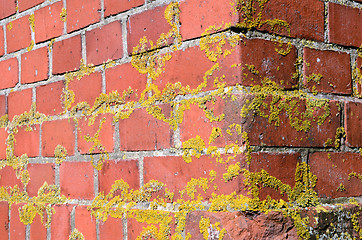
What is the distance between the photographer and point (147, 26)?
1106mm

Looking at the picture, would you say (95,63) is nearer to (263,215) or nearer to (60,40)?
(60,40)

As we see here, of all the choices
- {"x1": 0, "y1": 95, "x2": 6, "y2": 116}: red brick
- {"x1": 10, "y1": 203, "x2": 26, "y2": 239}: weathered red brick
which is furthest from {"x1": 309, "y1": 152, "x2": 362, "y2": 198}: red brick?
{"x1": 0, "y1": 95, "x2": 6, "y2": 116}: red brick

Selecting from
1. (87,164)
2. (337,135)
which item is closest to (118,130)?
(87,164)

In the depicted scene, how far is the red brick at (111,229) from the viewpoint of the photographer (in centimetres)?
113

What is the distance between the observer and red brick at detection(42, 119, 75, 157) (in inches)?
50.1

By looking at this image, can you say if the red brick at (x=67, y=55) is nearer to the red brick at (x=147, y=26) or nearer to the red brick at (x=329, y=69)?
the red brick at (x=147, y=26)

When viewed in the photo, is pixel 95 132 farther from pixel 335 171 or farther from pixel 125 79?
pixel 335 171

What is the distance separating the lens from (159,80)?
1.08m

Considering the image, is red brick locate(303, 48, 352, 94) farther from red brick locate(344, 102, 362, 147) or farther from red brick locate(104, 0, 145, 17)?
red brick locate(104, 0, 145, 17)

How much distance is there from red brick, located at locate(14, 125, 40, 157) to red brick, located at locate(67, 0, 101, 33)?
0.31 m

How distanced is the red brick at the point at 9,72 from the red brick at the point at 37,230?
0.43m

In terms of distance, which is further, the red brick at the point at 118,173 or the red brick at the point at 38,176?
the red brick at the point at 38,176

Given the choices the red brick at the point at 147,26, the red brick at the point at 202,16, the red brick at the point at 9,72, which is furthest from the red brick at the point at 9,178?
the red brick at the point at 202,16

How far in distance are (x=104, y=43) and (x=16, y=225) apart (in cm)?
63
